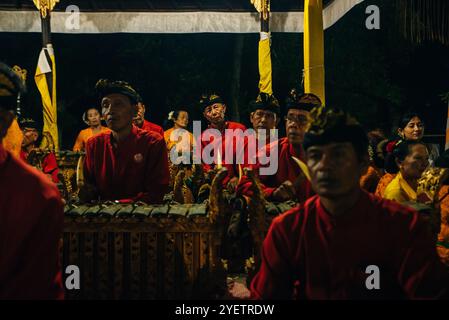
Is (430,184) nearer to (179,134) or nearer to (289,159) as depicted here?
(289,159)

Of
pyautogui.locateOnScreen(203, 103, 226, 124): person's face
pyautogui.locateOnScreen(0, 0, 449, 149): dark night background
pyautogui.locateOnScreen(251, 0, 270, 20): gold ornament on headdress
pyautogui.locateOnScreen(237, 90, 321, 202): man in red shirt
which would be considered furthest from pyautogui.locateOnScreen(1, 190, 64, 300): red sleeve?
pyautogui.locateOnScreen(0, 0, 449, 149): dark night background

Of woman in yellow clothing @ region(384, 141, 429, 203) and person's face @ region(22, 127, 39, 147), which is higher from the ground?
person's face @ region(22, 127, 39, 147)

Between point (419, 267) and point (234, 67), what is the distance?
471 inches

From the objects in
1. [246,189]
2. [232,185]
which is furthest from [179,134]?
[246,189]

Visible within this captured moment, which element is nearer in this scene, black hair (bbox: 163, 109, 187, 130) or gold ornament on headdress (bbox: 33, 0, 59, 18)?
gold ornament on headdress (bbox: 33, 0, 59, 18)

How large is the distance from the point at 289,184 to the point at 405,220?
193cm

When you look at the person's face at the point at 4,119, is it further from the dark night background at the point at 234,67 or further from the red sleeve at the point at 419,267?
the dark night background at the point at 234,67

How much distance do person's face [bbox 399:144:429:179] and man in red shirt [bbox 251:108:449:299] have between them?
2026mm

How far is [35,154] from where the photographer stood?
19.8 ft

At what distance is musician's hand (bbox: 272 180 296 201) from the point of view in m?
4.16

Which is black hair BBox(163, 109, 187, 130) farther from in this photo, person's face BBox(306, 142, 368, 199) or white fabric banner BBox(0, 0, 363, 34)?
person's face BBox(306, 142, 368, 199)

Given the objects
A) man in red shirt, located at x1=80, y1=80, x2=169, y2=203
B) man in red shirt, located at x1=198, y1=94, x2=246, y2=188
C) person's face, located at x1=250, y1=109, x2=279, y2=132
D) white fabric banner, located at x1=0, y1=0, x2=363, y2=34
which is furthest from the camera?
white fabric banner, located at x1=0, y1=0, x2=363, y2=34

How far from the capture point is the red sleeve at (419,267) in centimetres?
218
